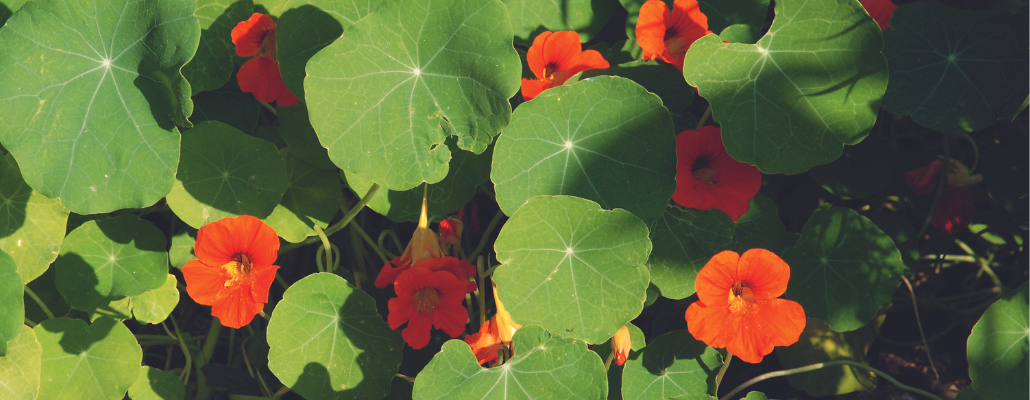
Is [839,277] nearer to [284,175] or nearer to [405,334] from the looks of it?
[405,334]

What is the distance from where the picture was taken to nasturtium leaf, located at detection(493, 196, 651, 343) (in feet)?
4.50

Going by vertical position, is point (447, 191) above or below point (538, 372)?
above

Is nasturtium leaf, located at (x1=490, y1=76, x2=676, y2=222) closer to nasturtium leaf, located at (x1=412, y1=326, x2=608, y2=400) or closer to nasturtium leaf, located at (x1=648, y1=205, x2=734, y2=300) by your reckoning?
nasturtium leaf, located at (x1=648, y1=205, x2=734, y2=300)

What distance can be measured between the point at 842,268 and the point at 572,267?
795 millimetres

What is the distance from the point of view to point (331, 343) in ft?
4.92

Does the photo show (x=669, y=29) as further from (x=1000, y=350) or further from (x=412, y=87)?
(x=1000, y=350)

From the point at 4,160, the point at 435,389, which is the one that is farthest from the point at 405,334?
the point at 4,160

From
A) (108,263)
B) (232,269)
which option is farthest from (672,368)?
(108,263)

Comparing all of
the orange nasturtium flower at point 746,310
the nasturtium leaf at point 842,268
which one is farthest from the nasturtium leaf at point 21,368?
the nasturtium leaf at point 842,268

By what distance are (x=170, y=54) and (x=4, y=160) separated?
63 centimetres

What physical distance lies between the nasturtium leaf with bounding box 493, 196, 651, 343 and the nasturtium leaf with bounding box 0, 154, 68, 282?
3.96ft

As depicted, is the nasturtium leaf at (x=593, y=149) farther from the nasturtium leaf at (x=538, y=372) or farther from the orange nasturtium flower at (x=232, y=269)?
the orange nasturtium flower at (x=232, y=269)

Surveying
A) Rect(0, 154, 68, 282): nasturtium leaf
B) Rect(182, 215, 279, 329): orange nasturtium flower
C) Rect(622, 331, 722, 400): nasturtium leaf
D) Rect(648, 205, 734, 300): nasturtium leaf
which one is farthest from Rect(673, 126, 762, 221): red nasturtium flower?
Rect(0, 154, 68, 282): nasturtium leaf

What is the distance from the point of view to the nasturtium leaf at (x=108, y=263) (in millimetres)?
1571
